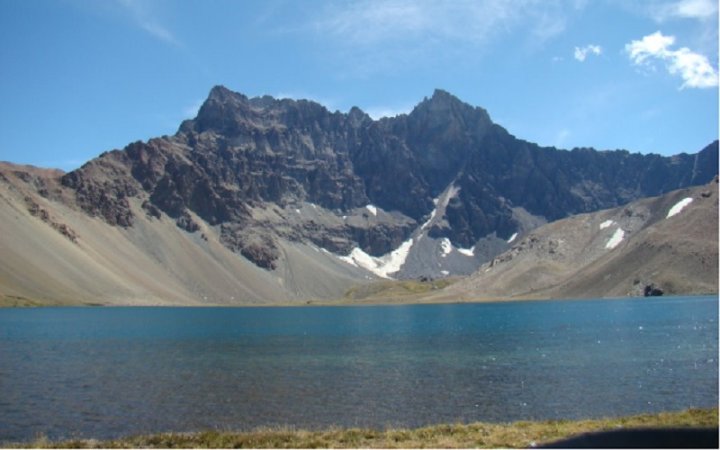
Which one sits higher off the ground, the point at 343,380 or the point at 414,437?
the point at 414,437

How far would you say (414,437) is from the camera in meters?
29.5

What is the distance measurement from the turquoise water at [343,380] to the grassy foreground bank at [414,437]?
8.11 m

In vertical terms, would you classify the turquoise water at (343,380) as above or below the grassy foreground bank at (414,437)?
below

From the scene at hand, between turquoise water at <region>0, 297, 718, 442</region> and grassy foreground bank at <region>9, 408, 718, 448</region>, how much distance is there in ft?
26.6

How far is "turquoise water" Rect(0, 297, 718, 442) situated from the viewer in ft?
138

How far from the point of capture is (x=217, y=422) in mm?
41188

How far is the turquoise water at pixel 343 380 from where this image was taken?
138 ft

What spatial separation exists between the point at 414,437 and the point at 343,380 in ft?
91.7

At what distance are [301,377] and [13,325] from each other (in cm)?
10008

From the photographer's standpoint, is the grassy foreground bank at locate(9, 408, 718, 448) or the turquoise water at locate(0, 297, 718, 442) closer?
the grassy foreground bank at locate(9, 408, 718, 448)

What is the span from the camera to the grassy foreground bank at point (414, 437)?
27.8 meters

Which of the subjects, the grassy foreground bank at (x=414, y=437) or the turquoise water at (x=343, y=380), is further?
the turquoise water at (x=343, y=380)

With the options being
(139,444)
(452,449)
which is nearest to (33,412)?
(139,444)

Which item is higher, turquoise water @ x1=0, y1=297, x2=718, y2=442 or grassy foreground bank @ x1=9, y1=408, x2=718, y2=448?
grassy foreground bank @ x1=9, y1=408, x2=718, y2=448
